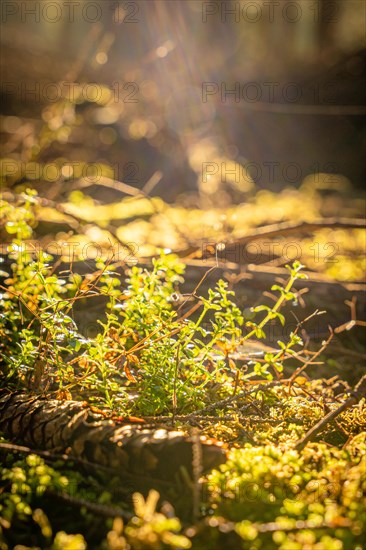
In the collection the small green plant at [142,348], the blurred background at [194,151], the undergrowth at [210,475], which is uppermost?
the blurred background at [194,151]

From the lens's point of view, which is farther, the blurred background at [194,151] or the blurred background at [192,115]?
the blurred background at [192,115]

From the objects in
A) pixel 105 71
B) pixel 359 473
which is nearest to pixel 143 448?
pixel 359 473

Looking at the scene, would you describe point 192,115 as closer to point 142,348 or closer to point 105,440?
point 142,348

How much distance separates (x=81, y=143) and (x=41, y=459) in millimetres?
10737

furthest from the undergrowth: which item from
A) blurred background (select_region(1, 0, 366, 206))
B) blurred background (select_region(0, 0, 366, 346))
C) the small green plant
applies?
blurred background (select_region(1, 0, 366, 206))

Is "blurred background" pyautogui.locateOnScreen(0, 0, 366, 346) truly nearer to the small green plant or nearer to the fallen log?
the small green plant

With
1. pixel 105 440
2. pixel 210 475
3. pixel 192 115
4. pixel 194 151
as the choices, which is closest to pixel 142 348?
pixel 105 440

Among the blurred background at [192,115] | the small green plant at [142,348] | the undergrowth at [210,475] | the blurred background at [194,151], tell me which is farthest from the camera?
the blurred background at [192,115]

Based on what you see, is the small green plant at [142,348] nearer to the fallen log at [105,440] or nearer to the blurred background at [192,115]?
the fallen log at [105,440]

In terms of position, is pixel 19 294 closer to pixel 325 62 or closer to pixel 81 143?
pixel 81 143

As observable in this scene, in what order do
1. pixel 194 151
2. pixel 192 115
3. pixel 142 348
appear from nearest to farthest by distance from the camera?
1. pixel 142 348
2. pixel 194 151
3. pixel 192 115

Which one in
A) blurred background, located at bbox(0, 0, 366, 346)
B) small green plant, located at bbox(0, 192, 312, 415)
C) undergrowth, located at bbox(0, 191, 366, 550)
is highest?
blurred background, located at bbox(0, 0, 366, 346)

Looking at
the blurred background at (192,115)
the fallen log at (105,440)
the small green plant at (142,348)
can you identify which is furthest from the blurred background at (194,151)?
the fallen log at (105,440)

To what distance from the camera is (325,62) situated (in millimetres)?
14586
